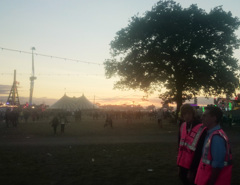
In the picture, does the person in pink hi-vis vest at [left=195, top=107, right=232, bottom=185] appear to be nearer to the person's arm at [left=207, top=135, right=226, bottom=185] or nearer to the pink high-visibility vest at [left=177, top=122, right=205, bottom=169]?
the person's arm at [left=207, top=135, right=226, bottom=185]

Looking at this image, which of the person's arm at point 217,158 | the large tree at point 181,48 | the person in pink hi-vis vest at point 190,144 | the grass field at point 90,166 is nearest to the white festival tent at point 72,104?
the large tree at point 181,48

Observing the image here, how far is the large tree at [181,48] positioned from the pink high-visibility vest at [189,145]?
83.0 feet

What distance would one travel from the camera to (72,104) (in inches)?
4013

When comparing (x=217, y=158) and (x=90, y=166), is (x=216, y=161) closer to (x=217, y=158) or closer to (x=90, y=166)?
(x=217, y=158)

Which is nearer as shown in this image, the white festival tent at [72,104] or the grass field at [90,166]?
the grass field at [90,166]

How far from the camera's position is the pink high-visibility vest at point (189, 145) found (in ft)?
15.2

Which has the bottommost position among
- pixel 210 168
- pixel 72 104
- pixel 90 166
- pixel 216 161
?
pixel 90 166

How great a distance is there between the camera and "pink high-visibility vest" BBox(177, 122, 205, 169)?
4625 mm

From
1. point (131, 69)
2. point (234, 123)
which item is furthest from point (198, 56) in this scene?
point (234, 123)

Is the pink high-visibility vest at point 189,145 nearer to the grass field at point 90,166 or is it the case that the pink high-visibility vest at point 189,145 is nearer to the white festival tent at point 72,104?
the grass field at point 90,166

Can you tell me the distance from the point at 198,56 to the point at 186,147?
2768cm

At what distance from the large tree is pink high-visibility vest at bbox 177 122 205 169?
25.3m

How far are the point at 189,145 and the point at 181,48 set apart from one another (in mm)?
26242

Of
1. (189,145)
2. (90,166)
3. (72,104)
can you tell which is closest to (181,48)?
(90,166)
